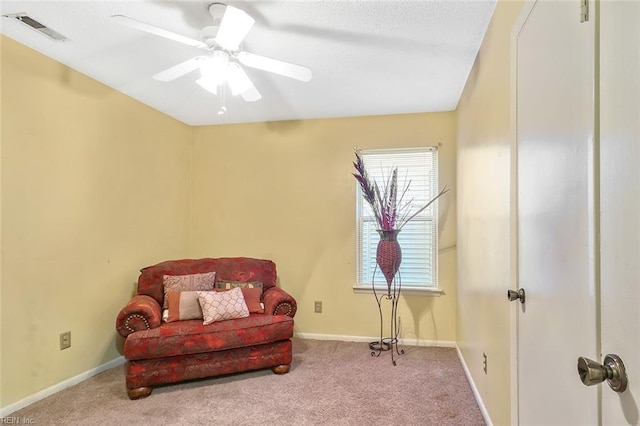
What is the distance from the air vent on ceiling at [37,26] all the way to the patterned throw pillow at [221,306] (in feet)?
6.61

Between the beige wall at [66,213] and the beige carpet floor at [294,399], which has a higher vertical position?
the beige wall at [66,213]

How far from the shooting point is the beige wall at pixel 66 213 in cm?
216

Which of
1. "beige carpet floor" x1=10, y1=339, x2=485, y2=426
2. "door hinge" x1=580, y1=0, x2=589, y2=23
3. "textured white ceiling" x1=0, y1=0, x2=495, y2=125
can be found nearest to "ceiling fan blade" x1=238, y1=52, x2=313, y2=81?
"textured white ceiling" x1=0, y1=0, x2=495, y2=125

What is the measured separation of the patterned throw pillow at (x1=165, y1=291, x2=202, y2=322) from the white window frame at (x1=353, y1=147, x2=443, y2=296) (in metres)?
1.59

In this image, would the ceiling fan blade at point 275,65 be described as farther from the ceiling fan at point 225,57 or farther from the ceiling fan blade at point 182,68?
the ceiling fan blade at point 182,68

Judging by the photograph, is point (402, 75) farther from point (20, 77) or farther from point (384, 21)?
point (20, 77)

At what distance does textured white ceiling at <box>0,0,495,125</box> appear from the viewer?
181 cm

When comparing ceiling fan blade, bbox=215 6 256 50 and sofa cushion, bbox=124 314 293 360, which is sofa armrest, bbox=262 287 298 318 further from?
ceiling fan blade, bbox=215 6 256 50

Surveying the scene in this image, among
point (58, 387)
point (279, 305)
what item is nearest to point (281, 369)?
point (279, 305)

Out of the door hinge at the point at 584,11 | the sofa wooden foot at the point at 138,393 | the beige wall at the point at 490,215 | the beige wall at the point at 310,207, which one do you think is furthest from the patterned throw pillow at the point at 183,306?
the door hinge at the point at 584,11

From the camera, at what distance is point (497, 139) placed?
1732 mm

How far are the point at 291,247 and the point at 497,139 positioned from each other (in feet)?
7.98

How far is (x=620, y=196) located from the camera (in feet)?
2.32

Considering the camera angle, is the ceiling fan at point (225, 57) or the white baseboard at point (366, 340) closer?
the ceiling fan at point (225, 57)
